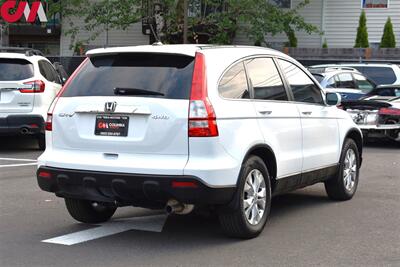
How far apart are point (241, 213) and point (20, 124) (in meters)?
7.18

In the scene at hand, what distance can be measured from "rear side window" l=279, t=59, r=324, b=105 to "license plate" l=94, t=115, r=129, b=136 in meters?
2.02

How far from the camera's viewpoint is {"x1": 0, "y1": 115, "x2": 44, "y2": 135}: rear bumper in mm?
11523

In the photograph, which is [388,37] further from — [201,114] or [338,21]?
[201,114]

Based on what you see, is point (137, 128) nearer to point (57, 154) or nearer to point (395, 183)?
point (57, 154)

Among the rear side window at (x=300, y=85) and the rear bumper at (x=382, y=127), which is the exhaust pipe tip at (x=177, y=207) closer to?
A: the rear side window at (x=300, y=85)

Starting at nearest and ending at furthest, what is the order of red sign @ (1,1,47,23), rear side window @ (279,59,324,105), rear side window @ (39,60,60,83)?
rear side window @ (279,59,324,105) → rear side window @ (39,60,60,83) → red sign @ (1,1,47,23)

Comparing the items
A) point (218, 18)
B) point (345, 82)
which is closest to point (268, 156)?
point (345, 82)

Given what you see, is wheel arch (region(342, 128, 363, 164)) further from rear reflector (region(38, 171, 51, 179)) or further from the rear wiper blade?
rear reflector (region(38, 171, 51, 179))

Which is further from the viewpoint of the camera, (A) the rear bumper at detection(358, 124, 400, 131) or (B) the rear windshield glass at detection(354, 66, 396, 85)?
(B) the rear windshield glass at detection(354, 66, 396, 85)

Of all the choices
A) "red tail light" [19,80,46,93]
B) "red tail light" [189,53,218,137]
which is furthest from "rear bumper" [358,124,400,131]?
"red tail light" [189,53,218,137]

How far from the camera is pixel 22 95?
11609 millimetres

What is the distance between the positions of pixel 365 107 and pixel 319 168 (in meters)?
6.54

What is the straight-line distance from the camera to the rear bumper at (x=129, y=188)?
512 centimetres

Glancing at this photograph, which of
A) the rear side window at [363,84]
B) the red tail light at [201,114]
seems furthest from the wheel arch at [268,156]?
the rear side window at [363,84]
